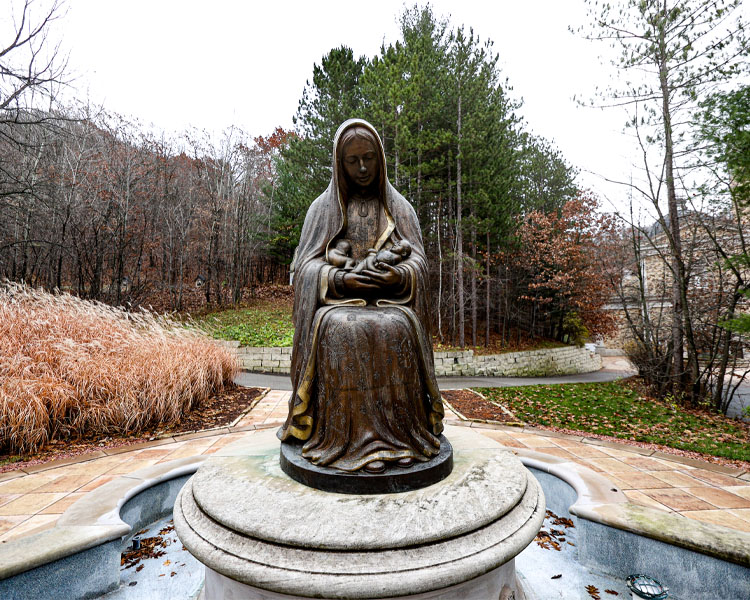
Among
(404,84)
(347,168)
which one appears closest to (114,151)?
(404,84)

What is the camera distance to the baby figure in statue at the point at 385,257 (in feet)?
8.50

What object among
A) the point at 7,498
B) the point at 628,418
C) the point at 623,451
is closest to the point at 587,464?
the point at 623,451

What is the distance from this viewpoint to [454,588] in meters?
1.85

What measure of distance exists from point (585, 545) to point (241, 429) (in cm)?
448

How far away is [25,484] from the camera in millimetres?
3781

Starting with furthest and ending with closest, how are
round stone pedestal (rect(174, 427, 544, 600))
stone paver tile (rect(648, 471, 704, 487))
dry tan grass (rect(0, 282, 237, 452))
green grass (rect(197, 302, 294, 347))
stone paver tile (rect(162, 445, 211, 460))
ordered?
1. green grass (rect(197, 302, 294, 347))
2. dry tan grass (rect(0, 282, 237, 452))
3. stone paver tile (rect(162, 445, 211, 460))
4. stone paver tile (rect(648, 471, 704, 487))
5. round stone pedestal (rect(174, 427, 544, 600))

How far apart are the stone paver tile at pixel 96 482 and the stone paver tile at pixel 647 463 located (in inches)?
220

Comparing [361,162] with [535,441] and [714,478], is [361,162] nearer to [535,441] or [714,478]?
[535,441]

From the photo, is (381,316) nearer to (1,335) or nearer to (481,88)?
(1,335)

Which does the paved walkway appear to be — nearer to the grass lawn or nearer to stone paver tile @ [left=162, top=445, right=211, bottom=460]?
stone paver tile @ [left=162, top=445, right=211, bottom=460]

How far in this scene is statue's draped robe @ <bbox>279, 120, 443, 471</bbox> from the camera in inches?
91.5

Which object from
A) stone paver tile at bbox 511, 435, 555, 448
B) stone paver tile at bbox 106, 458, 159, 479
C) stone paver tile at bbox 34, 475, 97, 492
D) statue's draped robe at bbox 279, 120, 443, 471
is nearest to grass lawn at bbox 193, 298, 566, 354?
stone paver tile at bbox 106, 458, 159, 479

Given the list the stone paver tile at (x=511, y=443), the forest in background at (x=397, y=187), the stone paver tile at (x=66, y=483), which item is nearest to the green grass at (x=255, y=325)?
the forest in background at (x=397, y=187)

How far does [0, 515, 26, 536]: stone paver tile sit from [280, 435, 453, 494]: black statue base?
248cm
